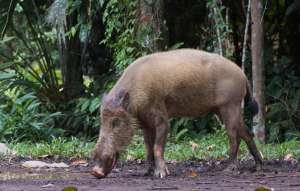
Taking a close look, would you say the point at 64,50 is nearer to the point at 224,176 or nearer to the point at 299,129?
the point at 299,129

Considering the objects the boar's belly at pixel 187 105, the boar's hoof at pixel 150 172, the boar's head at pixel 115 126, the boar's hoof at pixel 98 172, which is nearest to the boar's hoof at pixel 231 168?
the boar's belly at pixel 187 105

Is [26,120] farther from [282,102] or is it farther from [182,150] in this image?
[282,102]

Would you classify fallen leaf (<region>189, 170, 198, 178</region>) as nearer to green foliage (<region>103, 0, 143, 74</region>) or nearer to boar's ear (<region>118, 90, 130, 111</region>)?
boar's ear (<region>118, 90, 130, 111</region>)

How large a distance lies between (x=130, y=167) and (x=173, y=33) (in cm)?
558

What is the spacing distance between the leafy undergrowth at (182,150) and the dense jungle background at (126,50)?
A: 87cm

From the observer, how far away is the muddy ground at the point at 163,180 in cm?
663

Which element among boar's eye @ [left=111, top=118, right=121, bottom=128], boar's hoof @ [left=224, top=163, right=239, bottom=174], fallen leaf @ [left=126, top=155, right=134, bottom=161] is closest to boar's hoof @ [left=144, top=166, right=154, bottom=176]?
boar's eye @ [left=111, top=118, right=121, bottom=128]

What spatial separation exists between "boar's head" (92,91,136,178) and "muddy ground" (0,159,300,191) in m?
0.29

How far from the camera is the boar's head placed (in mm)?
7637

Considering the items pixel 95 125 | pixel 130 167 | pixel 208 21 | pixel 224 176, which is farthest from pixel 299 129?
pixel 224 176

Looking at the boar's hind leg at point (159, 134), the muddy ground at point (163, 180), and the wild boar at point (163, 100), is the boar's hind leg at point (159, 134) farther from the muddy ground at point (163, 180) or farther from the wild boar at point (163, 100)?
the muddy ground at point (163, 180)

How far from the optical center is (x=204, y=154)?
9797 mm

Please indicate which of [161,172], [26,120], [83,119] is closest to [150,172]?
[161,172]

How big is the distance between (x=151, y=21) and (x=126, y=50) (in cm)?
83
